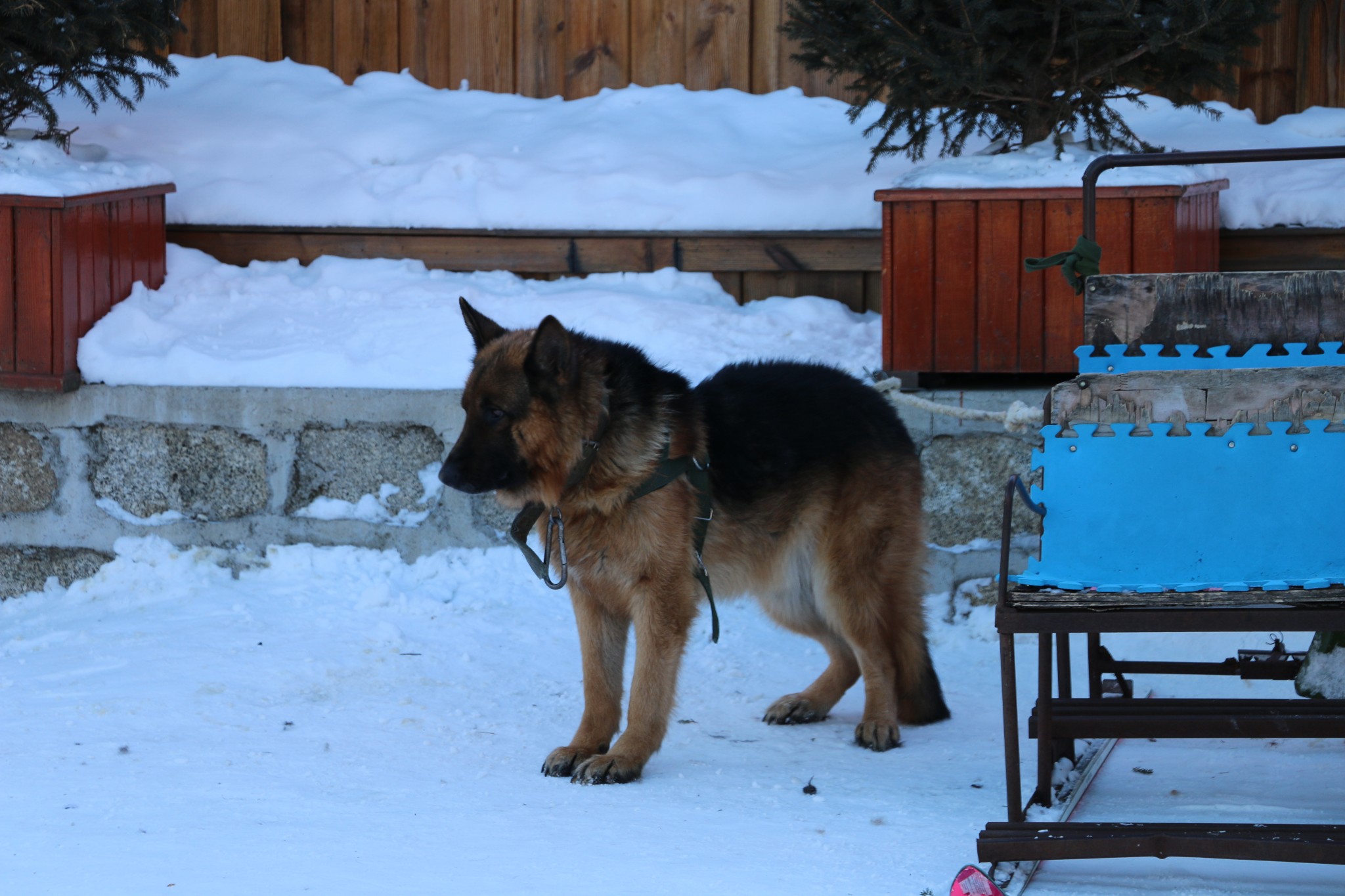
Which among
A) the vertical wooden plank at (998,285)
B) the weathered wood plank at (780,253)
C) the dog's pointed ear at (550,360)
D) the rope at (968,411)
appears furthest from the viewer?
the weathered wood plank at (780,253)

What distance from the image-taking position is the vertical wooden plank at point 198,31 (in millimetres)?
7387

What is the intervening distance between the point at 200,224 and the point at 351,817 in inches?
153

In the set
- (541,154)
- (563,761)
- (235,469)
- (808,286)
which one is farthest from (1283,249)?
(235,469)

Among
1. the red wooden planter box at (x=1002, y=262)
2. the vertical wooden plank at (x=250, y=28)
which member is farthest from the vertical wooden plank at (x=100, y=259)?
the red wooden planter box at (x=1002, y=262)

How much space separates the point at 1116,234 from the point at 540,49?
350 centimetres

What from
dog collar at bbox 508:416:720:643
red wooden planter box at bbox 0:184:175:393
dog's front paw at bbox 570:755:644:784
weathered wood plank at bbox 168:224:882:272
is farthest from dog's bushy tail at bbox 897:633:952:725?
red wooden planter box at bbox 0:184:175:393

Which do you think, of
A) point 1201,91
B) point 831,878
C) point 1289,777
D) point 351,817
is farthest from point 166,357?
point 1201,91

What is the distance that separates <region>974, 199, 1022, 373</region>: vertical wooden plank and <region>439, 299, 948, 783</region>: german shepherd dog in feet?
3.14

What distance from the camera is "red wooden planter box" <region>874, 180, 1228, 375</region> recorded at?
17.1 ft

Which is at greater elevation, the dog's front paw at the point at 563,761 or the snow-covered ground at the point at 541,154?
the snow-covered ground at the point at 541,154

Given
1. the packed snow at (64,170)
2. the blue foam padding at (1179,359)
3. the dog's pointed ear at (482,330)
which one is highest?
the packed snow at (64,170)

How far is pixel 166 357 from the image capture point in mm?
5586

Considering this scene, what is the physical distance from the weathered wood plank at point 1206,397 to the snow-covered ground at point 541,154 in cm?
254

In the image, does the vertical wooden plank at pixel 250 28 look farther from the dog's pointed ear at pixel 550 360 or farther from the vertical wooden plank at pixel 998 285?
the dog's pointed ear at pixel 550 360
